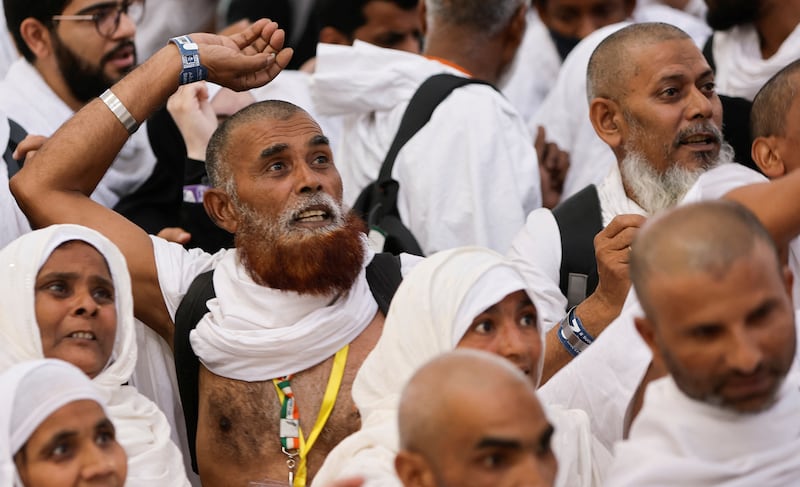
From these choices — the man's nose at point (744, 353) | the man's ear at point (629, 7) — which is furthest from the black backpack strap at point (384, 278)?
the man's ear at point (629, 7)

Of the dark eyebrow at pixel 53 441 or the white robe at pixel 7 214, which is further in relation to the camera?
the white robe at pixel 7 214

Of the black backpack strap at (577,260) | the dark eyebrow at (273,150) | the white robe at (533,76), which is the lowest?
the white robe at (533,76)

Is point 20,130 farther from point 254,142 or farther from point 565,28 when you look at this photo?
point 565,28

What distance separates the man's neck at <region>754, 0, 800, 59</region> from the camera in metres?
6.32

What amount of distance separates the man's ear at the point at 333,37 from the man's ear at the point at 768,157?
256 centimetres

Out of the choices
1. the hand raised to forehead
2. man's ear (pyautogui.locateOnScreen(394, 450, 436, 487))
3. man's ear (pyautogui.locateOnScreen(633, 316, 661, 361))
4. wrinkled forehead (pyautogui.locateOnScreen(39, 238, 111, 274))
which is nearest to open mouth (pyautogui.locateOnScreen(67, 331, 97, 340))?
wrinkled forehead (pyautogui.locateOnScreen(39, 238, 111, 274))

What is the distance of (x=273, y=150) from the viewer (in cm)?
540

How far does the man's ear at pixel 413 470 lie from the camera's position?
12.0 ft

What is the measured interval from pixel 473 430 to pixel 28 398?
114 cm

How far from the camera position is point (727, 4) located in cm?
642

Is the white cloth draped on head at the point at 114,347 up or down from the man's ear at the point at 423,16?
up

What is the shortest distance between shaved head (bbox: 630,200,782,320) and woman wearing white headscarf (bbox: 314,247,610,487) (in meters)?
0.57

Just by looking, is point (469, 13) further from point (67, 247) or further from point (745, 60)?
point (67, 247)

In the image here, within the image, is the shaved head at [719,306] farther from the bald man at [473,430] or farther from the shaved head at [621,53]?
the shaved head at [621,53]
